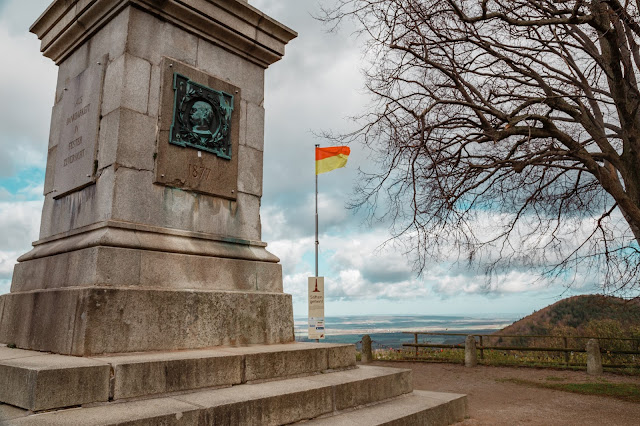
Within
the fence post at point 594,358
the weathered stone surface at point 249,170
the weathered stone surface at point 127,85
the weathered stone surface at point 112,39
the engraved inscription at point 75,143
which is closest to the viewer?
the weathered stone surface at point 127,85

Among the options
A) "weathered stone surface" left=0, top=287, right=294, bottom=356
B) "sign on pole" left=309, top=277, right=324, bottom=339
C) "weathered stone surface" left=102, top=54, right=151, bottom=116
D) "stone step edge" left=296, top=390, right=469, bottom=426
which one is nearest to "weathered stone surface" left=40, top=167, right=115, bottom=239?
"weathered stone surface" left=102, top=54, right=151, bottom=116

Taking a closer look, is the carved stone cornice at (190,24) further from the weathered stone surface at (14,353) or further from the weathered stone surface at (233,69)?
the weathered stone surface at (14,353)

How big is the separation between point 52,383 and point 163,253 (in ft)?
6.03

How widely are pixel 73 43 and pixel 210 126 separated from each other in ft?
7.26

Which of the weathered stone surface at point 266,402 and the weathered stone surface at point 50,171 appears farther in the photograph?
the weathered stone surface at point 50,171

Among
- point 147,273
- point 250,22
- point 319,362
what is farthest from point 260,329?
point 250,22

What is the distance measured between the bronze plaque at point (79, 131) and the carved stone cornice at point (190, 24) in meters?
0.62

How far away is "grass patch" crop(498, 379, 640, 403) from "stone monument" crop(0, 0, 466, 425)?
7.72 m

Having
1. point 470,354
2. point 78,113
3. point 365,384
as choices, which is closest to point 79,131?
point 78,113

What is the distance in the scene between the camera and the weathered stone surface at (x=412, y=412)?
4.22 metres

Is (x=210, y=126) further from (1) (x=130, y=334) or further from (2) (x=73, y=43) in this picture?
(1) (x=130, y=334)

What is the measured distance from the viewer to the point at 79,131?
5.54 metres

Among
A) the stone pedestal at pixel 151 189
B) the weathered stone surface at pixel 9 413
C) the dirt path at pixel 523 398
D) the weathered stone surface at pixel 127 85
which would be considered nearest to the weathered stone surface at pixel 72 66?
the stone pedestal at pixel 151 189

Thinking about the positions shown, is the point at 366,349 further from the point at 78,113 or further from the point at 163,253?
the point at 78,113
